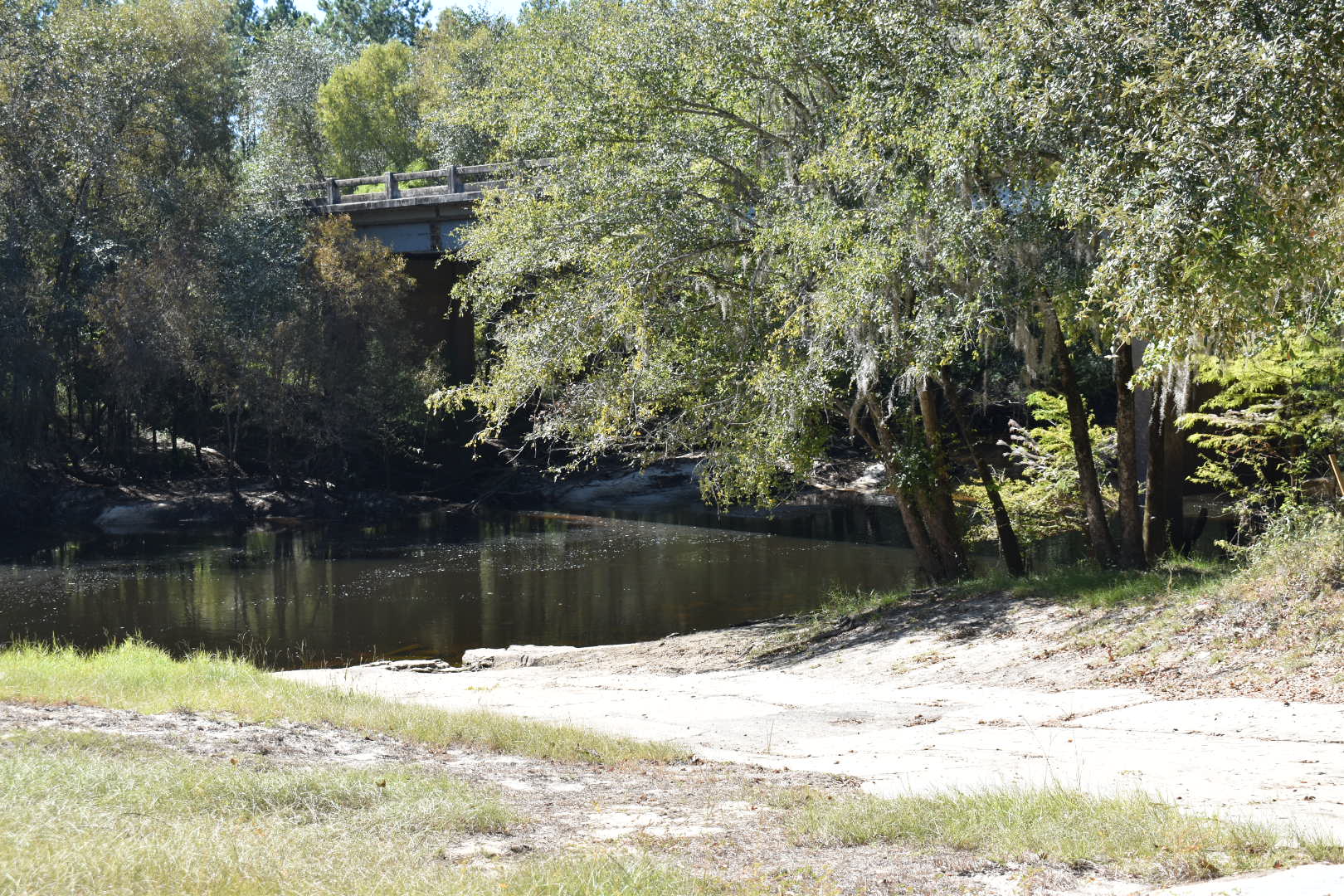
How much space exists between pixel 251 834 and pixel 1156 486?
13675 millimetres

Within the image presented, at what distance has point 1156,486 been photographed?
16.1 m

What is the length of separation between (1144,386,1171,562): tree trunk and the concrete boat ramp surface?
4.76m

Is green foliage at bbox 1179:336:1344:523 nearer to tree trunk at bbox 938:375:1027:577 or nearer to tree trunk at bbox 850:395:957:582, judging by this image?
tree trunk at bbox 938:375:1027:577

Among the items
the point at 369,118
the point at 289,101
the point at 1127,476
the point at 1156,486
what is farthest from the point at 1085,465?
the point at 289,101

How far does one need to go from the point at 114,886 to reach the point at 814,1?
12.0 meters

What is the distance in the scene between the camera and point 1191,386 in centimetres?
1719

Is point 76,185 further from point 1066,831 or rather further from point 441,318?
point 1066,831

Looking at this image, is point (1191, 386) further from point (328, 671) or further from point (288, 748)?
point (288, 748)

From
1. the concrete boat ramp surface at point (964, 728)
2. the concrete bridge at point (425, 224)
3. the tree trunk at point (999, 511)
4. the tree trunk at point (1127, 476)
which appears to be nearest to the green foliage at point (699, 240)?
the tree trunk at point (999, 511)

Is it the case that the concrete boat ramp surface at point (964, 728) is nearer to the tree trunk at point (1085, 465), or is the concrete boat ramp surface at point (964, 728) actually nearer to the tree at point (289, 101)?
the tree trunk at point (1085, 465)

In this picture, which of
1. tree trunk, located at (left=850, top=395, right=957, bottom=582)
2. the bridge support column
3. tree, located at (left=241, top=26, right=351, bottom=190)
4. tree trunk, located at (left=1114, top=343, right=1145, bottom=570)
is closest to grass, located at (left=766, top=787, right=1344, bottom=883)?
tree trunk, located at (left=1114, top=343, right=1145, bottom=570)

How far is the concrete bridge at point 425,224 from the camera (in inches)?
1534

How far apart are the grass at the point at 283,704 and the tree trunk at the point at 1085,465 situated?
28.5 ft

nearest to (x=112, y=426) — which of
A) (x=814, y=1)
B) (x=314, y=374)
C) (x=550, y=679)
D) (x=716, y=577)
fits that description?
(x=314, y=374)
